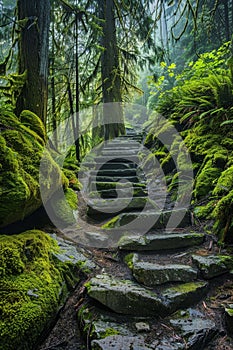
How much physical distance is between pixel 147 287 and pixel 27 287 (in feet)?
4.09

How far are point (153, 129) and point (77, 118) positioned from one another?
2414 mm

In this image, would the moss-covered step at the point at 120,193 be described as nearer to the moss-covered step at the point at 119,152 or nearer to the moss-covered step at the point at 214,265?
the moss-covered step at the point at 119,152

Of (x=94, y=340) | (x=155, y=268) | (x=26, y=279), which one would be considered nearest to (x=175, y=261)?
(x=155, y=268)

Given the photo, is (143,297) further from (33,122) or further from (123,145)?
(123,145)

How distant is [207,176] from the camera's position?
4.86 meters

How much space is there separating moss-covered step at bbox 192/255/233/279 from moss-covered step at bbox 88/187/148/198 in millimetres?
2543

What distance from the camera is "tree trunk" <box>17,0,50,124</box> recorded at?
4.75m

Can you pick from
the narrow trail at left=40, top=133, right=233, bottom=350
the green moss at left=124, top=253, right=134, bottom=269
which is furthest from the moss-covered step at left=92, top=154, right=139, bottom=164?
the green moss at left=124, top=253, right=134, bottom=269

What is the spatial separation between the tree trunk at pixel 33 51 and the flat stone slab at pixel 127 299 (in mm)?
3408

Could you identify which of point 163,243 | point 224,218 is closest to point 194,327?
point 163,243

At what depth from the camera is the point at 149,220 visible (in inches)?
167

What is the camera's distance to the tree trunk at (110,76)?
9688mm

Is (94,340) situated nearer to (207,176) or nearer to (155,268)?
(155,268)

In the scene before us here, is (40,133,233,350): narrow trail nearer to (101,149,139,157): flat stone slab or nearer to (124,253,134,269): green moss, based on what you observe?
(124,253,134,269): green moss
